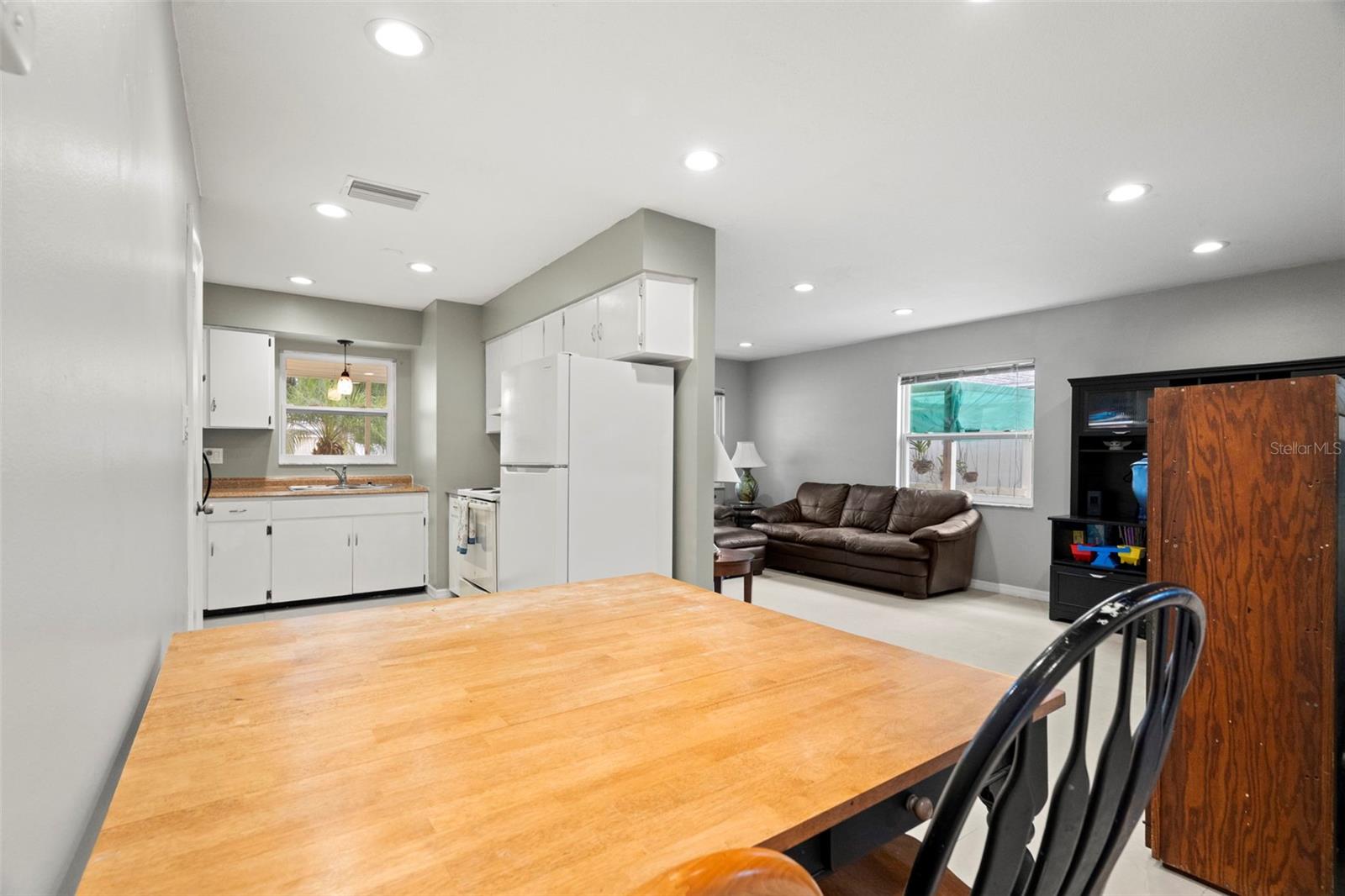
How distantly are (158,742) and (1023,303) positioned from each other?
570 cm

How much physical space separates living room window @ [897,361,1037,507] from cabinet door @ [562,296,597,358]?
3.96m

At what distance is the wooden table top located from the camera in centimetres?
58

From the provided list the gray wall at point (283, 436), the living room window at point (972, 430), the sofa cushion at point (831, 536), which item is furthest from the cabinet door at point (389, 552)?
the living room window at point (972, 430)

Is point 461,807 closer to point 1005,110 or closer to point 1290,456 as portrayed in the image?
point 1290,456

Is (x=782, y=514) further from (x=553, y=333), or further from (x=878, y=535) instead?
(x=553, y=333)

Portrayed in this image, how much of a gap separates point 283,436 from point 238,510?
3.16 feet

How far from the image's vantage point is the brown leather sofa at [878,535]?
527 cm

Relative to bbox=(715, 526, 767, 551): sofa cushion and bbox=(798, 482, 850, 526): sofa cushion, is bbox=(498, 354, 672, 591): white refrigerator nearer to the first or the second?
bbox=(715, 526, 767, 551): sofa cushion

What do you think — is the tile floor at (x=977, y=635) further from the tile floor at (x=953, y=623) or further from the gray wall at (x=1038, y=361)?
the gray wall at (x=1038, y=361)

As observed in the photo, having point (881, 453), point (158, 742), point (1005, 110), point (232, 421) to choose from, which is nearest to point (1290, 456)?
point (1005, 110)

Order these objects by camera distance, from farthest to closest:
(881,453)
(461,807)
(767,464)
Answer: (767,464), (881,453), (461,807)

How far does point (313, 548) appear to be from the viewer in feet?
15.4

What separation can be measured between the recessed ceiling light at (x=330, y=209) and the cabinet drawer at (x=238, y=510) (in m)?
2.37

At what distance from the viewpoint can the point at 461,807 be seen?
0.66 meters
